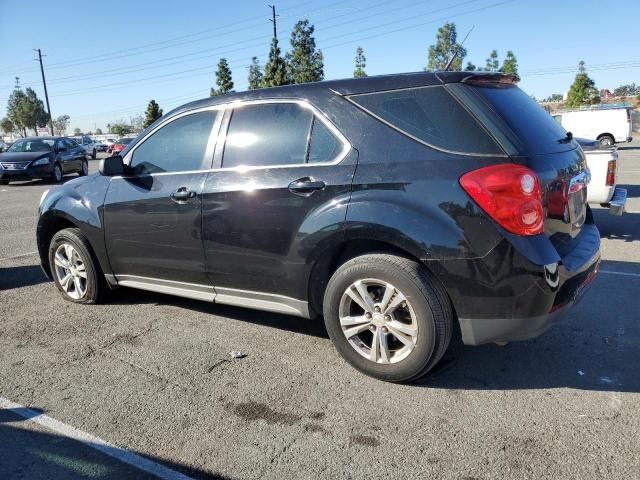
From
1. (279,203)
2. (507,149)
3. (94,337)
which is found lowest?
(94,337)

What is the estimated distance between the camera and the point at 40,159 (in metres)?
17.2

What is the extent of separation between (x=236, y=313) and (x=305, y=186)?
1.70 metres

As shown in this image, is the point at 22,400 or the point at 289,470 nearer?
the point at 289,470

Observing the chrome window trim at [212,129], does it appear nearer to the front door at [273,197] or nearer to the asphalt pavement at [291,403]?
the front door at [273,197]

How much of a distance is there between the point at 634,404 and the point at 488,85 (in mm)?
2042

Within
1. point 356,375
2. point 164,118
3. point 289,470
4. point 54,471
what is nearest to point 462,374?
point 356,375

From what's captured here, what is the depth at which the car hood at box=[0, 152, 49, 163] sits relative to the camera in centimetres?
1698

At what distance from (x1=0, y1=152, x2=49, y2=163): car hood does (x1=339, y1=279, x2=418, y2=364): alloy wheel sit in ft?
55.9

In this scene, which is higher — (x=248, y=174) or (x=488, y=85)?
(x=488, y=85)

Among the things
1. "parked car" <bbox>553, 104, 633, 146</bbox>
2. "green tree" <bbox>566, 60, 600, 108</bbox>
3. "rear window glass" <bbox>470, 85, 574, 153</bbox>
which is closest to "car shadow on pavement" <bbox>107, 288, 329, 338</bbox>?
"rear window glass" <bbox>470, 85, 574, 153</bbox>

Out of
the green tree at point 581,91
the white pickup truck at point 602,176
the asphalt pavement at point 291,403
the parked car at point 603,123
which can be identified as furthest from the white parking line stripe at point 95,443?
the green tree at point 581,91

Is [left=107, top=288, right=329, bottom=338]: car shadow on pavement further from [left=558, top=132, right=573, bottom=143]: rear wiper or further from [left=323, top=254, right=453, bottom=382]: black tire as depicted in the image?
[left=558, top=132, right=573, bottom=143]: rear wiper

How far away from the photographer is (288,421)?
2865 mm

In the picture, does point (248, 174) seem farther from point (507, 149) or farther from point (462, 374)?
point (462, 374)
